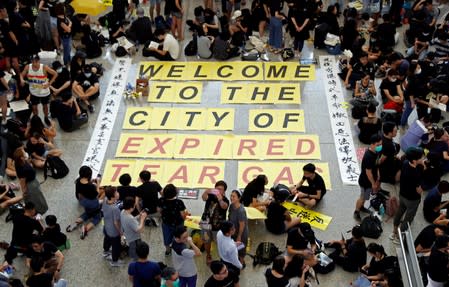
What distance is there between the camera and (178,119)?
13.1m

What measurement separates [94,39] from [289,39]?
5130 millimetres

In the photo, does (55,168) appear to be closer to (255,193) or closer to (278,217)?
(255,193)

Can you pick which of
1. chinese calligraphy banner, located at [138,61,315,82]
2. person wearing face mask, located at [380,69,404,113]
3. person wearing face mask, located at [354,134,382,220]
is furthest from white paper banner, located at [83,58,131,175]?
person wearing face mask, located at [380,69,404,113]

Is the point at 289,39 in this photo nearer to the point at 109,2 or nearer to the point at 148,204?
the point at 109,2

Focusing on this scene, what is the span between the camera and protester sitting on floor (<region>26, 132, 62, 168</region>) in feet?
37.7

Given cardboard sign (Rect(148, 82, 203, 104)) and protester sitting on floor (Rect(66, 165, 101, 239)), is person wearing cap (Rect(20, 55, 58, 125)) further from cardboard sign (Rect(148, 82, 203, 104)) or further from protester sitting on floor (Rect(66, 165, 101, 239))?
protester sitting on floor (Rect(66, 165, 101, 239))

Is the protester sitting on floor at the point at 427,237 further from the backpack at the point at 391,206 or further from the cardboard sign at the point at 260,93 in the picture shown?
the cardboard sign at the point at 260,93

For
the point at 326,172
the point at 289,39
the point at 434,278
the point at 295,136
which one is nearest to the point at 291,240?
the point at 434,278

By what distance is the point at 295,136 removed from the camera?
495 inches

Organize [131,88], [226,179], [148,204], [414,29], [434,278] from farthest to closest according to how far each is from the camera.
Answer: [414,29] < [131,88] < [226,179] < [148,204] < [434,278]

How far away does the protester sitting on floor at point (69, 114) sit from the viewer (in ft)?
40.9

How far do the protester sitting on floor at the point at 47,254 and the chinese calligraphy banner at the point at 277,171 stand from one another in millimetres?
3712

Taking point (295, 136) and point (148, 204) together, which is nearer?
point (148, 204)

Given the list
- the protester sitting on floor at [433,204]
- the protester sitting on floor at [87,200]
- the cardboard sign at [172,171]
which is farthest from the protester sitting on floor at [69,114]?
the protester sitting on floor at [433,204]
